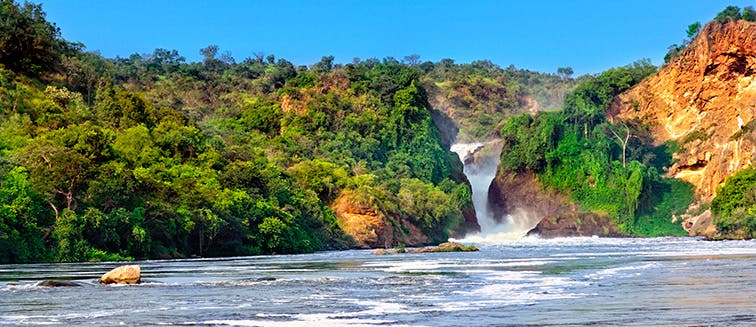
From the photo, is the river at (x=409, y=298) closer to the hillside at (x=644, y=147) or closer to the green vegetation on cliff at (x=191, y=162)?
the green vegetation on cliff at (x=191, y=162)

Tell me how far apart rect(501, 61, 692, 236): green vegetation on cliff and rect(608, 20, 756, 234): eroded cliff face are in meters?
3.88

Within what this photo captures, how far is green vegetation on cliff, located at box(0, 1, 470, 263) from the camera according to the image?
68000 millimetres

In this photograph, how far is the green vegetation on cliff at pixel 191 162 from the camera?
2677 inches

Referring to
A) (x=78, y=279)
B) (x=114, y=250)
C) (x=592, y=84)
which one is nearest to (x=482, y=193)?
(x=592, y=84)

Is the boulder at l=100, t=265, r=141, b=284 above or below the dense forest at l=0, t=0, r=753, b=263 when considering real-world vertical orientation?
below

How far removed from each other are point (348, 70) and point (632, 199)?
5657 centimetres

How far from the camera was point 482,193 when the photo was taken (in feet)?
625

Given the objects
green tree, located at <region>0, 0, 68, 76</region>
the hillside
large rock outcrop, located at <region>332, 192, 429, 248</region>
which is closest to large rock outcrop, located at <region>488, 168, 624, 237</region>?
the hillside

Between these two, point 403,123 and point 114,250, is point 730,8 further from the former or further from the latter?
point 114,250

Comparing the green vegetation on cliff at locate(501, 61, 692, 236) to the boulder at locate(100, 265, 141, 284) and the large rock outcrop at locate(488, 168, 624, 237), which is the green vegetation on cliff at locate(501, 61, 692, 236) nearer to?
the large rock outcrop at locate(488, 168, 624, 237)

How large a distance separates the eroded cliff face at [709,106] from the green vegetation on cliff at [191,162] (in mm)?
39475

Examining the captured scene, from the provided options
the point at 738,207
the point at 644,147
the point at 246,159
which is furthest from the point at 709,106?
the point at 246,159

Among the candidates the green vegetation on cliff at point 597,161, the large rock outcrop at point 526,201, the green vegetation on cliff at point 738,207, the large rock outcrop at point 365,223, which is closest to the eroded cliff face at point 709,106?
the green vegetation on cliff at point 597,161

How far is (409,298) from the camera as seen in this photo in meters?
32.2
